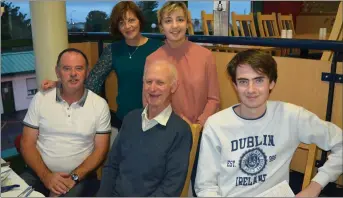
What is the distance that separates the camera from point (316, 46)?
1.67 meters

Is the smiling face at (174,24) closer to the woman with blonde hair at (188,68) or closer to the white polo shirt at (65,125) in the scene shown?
the woman with blonde hair at (188,68)

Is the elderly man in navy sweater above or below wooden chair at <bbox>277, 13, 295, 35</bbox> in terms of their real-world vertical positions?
below

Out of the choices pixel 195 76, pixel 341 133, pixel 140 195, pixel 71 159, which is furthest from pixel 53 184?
pixel 341 133

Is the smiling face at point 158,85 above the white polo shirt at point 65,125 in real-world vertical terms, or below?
above

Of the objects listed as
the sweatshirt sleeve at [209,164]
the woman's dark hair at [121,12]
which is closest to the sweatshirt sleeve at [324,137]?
the sweatshirt sleeve at [209,164]

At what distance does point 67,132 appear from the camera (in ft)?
5.76

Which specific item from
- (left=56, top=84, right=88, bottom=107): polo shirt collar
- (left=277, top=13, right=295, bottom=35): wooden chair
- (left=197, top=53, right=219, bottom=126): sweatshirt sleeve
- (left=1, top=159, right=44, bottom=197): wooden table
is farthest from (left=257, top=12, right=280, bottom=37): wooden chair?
(left=1, top=159, right=44, bottom=197): wooden table

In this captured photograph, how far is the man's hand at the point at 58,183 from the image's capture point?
1.68m

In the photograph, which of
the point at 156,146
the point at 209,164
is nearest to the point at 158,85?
the point at 156,146

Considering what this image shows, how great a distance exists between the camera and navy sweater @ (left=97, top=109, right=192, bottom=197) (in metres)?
1.43

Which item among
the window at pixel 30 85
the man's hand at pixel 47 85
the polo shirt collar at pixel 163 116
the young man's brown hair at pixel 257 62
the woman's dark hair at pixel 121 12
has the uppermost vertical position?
the woman's dark hair at pixel 121 12

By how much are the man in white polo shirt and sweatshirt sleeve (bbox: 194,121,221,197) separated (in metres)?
0.64

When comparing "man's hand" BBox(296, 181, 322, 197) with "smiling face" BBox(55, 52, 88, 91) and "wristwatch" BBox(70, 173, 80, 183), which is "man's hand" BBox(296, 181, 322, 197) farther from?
"smiling face" BBox(55, 52, 88, 91)

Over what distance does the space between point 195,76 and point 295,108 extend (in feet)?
1.89
